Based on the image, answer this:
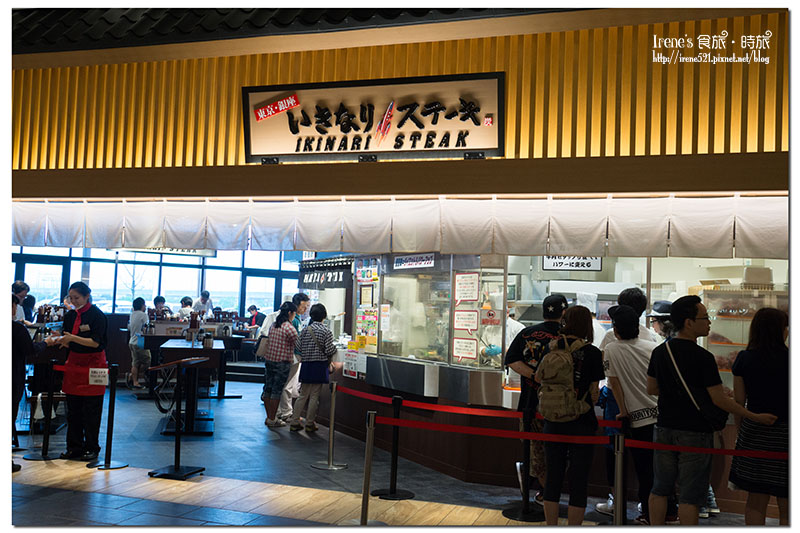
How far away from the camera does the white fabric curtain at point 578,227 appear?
6.22 metres

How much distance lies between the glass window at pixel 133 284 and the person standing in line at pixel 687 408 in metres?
15.5

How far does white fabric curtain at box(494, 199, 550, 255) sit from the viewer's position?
20.9 ft

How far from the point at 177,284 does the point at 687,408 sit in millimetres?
17097

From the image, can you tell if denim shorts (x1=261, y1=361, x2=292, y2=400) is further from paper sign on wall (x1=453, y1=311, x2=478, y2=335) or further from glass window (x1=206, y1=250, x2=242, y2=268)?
glass window (x1=206, y1=250, x2=242, y2=268)

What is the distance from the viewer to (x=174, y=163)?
7598mm

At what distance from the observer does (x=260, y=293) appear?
21.1 m

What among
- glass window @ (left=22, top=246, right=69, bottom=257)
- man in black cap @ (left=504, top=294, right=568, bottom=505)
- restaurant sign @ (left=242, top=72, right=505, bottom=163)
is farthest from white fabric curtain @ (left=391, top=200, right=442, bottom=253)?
glass window @ (left=22, top=246, right=69, bottom=257)

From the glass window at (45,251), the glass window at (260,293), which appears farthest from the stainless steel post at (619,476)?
the glass window at (260,293)

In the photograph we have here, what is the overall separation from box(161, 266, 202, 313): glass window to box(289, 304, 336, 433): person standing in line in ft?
34.2

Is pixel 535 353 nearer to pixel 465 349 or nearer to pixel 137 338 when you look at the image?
pixel 465 349

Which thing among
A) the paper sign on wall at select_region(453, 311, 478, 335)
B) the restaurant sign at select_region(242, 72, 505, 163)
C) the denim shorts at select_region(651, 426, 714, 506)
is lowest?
the denim shorts at select_region(651, 426, 714, 506)

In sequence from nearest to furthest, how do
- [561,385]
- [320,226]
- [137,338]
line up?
[561,385]
[320,226]
[137,338]

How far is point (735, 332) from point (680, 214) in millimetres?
1599

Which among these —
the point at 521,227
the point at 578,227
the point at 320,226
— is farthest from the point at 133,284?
the point at 578,227
